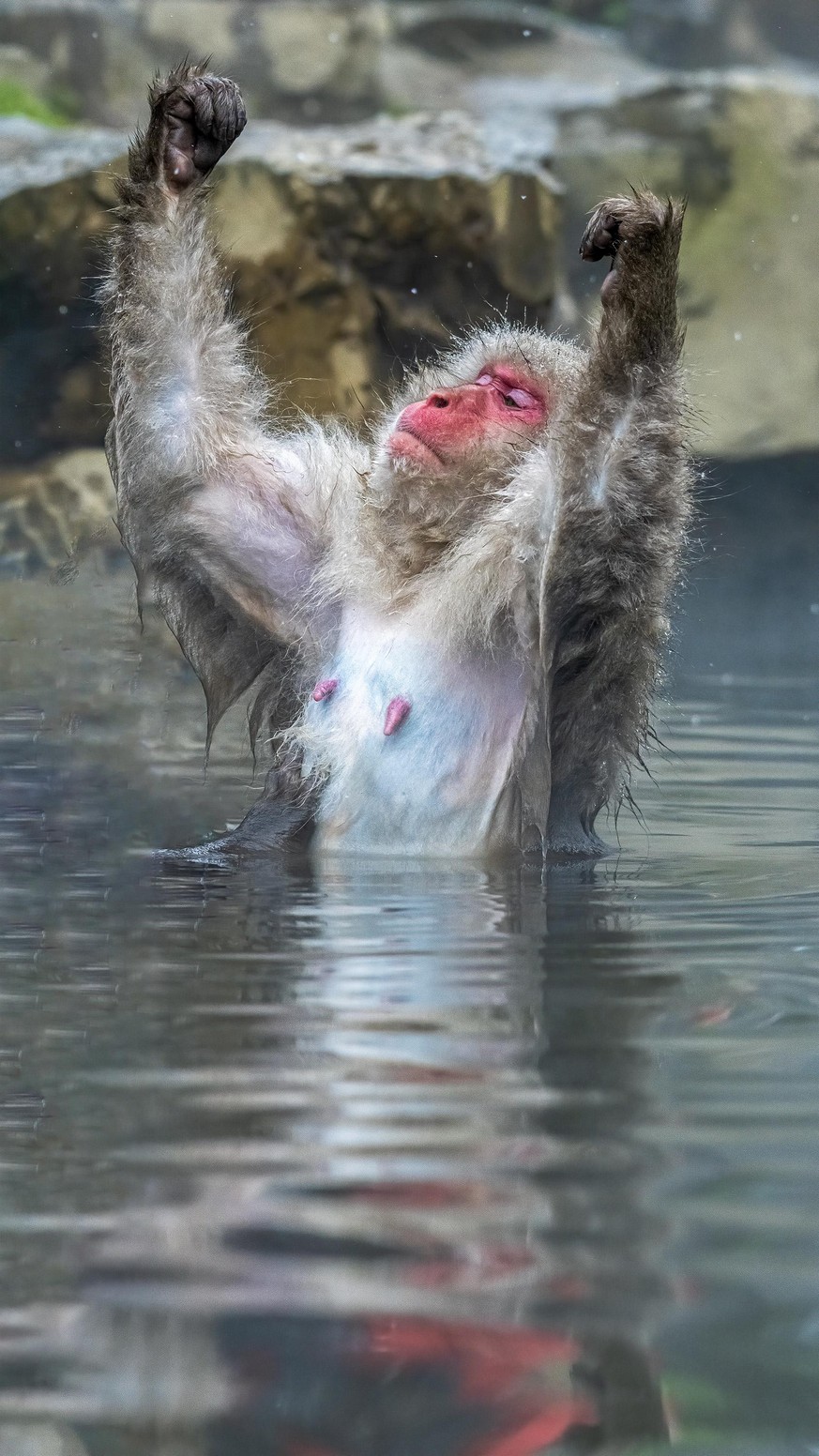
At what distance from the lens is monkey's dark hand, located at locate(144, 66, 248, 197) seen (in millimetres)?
3514

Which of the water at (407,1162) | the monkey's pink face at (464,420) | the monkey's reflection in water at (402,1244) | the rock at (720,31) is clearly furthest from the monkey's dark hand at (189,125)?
the rock at (720,31)

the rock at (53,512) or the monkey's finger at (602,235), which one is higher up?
the monkey's finger at (602,235)

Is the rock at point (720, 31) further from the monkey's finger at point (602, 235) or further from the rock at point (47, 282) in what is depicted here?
the monkey's finger at point (602, 235)

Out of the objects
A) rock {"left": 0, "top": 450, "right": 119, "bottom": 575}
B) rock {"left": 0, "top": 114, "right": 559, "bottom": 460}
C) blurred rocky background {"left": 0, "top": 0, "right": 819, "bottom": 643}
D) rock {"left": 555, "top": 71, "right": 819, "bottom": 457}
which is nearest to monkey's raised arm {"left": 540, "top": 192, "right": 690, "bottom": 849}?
blurred rocky background {"left": 0, "top": 0, "right": 819, "bottom": 643}

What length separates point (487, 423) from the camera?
365 cm

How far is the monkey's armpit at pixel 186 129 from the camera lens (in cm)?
351

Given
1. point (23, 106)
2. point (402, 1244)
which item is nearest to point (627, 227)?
point (402, 1244)

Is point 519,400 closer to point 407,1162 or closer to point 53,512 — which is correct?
point 407,1162

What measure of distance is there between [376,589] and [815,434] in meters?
7.62

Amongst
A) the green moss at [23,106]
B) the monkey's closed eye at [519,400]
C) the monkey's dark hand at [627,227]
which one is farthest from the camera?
the green moss at [23,106]

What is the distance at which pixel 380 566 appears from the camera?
12.1 ft

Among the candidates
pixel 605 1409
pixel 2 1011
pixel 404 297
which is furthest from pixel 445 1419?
pixel 404 297

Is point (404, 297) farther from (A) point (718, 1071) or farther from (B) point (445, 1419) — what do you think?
(B) point (445, 1419)

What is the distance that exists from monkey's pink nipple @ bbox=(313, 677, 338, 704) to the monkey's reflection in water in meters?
1.29
